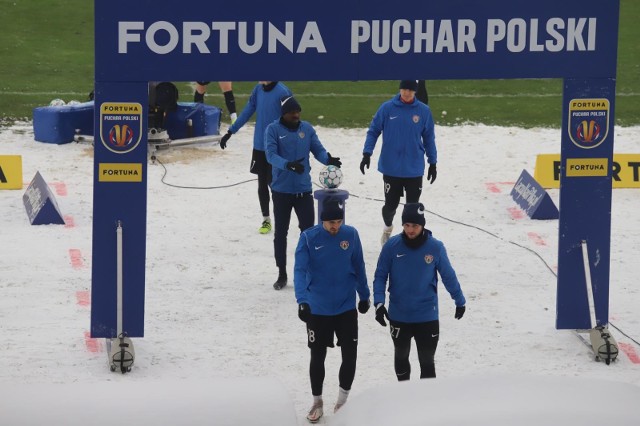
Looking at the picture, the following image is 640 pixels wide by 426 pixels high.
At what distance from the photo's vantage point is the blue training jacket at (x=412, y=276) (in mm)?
11453

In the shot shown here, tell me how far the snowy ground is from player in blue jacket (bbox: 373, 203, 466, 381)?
71 cm

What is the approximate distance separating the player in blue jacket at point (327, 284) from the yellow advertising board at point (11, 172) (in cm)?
812

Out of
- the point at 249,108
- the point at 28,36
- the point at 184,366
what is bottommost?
the point at 184,366

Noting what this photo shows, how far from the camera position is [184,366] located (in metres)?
12.8

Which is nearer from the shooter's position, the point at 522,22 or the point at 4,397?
the point at 4,397

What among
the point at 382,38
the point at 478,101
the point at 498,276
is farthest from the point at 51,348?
the point at 478,101

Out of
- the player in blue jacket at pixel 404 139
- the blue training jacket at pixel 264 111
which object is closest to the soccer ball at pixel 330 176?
the player in blue jacket at pixel 404 139

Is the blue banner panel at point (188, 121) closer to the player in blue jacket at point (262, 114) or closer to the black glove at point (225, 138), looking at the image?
the black glove at point (225, 138)

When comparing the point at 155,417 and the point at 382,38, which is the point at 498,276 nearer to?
the point at 382,38

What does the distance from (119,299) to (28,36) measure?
1875 cm

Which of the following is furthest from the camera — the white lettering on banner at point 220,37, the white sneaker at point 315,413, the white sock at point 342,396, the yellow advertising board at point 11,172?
the yellow advertising board at point 11,172

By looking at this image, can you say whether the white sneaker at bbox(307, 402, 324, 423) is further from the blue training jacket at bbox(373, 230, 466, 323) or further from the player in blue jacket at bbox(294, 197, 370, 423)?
the blue training jacket at bbox(373, 230, 466, 323)

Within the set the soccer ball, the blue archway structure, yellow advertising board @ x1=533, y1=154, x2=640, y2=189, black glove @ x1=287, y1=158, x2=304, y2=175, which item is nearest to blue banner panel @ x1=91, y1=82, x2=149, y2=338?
the blue archway structure

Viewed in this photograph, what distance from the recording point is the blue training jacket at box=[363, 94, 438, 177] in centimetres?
1593
